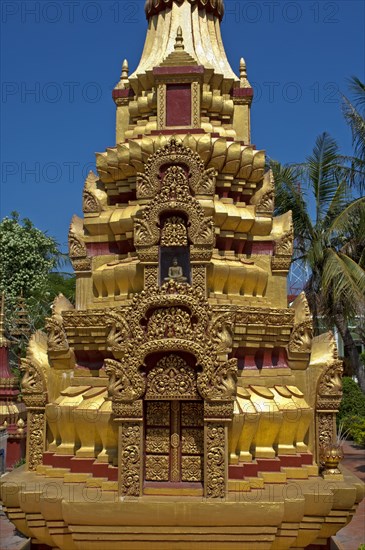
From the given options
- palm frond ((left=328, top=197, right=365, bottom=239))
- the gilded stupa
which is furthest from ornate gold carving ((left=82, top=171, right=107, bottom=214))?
palm frond ((left=328, top=197, right=365, bottom=239))

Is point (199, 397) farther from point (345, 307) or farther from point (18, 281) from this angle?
point (18, 281)

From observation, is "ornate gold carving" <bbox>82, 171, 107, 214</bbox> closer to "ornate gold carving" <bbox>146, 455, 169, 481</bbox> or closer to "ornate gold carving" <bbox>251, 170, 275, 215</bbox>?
"ornate gold carving" <bbox>251, 170, 275, 215</bbox>

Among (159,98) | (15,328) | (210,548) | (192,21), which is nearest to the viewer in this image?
(210,548)

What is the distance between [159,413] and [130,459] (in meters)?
0.87

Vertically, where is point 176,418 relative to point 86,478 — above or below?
above

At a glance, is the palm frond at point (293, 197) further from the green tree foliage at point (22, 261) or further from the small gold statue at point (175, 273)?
the green tree foliage at point (22, 261)

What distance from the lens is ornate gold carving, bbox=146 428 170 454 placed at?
9.05 meters

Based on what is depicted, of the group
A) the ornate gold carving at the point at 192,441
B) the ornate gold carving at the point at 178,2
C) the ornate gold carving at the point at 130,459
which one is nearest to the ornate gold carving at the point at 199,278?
the ornate gold carving at the point at 192,441

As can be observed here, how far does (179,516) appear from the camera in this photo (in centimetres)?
812

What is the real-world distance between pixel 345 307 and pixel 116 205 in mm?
10541

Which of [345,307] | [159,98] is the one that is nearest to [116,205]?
[159,98]

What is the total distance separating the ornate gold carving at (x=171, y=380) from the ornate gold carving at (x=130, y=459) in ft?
1.74

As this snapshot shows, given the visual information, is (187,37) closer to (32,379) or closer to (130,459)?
(32,379)

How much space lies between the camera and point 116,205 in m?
11.7
